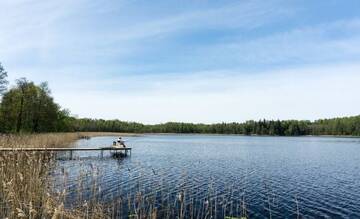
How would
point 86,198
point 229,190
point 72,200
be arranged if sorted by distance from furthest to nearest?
1. point 229,190
2. point 86,198
3. point 72,200

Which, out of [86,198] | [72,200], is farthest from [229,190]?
[72,200]

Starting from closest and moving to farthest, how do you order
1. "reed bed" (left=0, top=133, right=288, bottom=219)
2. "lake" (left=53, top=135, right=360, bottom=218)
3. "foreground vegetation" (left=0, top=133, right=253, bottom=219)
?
"foreground vegetation" (left=0, top=133, right=253, bottom=219) → "reed bed" (left=0, top=133, right=288, bottom=219) → "lake" (left=53, top=135, right=360, bottom=218)

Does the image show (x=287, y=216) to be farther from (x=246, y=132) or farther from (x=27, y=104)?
(x=246, y=132)

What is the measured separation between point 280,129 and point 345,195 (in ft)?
568

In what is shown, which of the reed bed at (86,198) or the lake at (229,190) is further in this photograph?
the lake at (229,190)

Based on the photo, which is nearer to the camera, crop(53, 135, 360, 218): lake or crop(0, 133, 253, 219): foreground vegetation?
crop(0, 133, 253, 219): foreground vegetation

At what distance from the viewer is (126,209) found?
16.9 metres

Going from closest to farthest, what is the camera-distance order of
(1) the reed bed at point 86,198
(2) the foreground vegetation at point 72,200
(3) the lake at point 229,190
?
(2) the foreground vegetation at point 72,200
(1) the reed bed at point 86,198
(3) the lake at point 229,190

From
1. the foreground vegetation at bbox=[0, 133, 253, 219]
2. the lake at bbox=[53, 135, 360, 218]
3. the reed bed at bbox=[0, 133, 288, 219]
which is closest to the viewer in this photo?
the foreground vegetation at bbox=[0, 133, 253, 219]

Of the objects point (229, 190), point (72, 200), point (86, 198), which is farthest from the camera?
point (229, 190)

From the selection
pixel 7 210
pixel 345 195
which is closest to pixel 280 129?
pixel 345 195

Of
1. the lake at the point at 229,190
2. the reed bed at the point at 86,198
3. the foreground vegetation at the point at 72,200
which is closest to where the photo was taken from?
the foreground vegetation at the point at 72,200

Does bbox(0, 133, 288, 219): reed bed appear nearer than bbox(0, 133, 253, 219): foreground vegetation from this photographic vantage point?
No

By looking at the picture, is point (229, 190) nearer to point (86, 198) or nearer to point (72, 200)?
point (86, 198)
